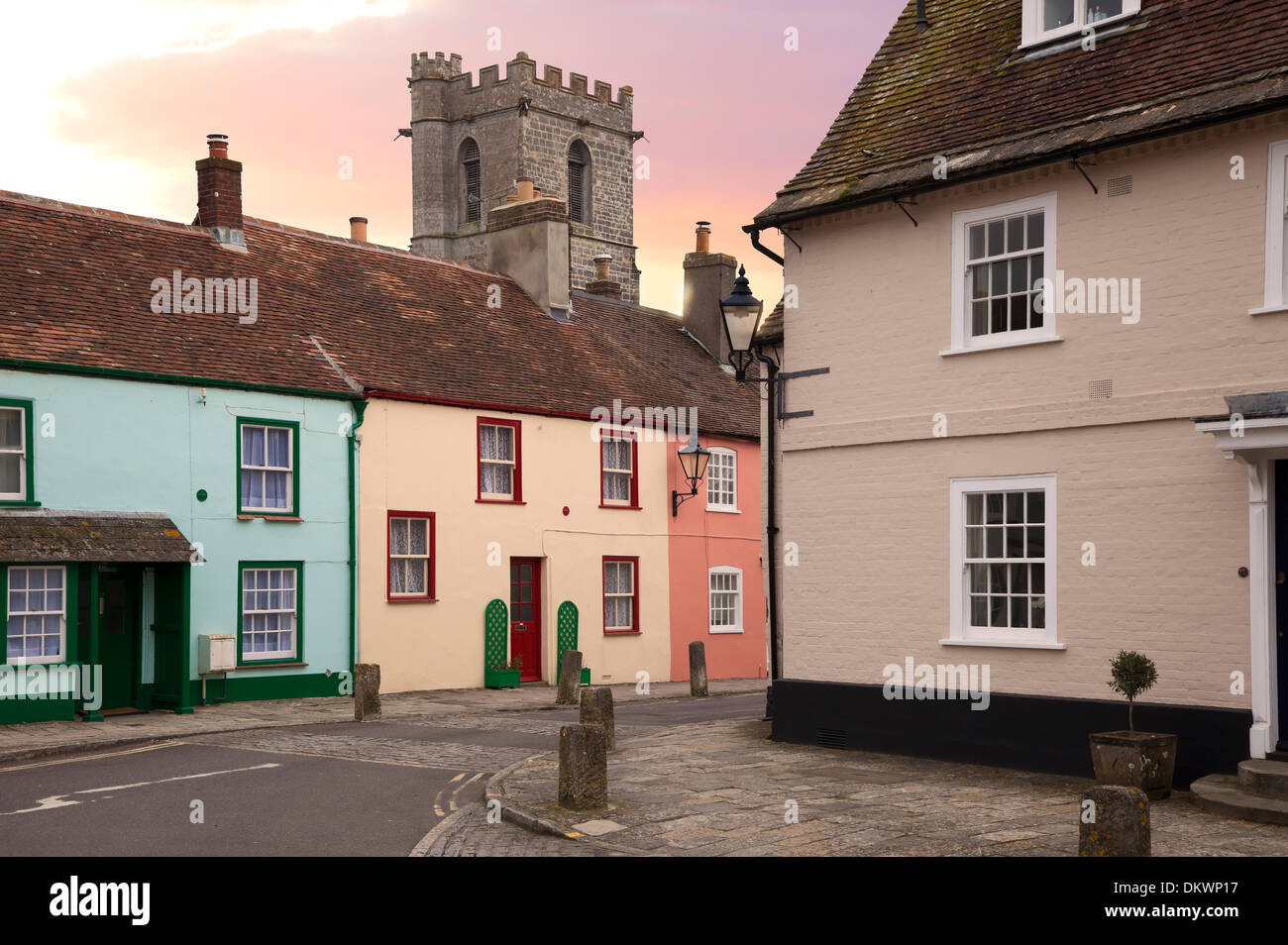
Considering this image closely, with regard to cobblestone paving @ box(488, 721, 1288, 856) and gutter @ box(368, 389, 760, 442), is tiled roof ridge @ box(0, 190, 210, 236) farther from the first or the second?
cobblestone paving @ box(488, 721, 1288, 856)

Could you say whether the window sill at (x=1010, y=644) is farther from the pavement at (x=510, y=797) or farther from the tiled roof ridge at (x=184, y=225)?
the tiled roof ridge at (x=184, y=225)

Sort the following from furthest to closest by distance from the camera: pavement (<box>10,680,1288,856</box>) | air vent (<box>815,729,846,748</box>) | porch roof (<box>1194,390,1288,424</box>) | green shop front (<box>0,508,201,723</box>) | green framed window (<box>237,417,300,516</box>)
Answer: green framed window (<box>237,417,300,516</box>)
green shop front (<box>0,508,201,723</box>)
air vent (<box>815,729,846,748</box>)
porch roof (<box>1194,390,1288,424</box>)
pavement (<box>10,680,1288,856</box>)

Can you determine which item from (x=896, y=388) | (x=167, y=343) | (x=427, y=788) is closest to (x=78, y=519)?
(x=167, y=343)

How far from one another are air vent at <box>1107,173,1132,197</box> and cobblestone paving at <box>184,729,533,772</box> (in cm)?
873

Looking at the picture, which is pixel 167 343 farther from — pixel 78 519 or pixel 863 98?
pixel 863 98

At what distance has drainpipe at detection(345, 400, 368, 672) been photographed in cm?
2348

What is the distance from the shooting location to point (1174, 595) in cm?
1268

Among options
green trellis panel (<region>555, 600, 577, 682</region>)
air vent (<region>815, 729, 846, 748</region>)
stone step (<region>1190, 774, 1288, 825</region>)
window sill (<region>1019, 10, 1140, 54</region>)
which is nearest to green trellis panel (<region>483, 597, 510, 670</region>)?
green trellis panel (<region>555, 600, 577, 682</region>)

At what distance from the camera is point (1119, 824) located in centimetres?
853

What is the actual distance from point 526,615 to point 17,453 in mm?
10639

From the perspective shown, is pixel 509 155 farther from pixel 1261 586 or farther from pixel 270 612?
pixel 1261 586

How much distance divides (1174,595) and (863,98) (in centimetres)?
764

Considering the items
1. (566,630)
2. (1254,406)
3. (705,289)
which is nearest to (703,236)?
(705,289)

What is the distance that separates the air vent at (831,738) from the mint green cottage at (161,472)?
32.9 ft
